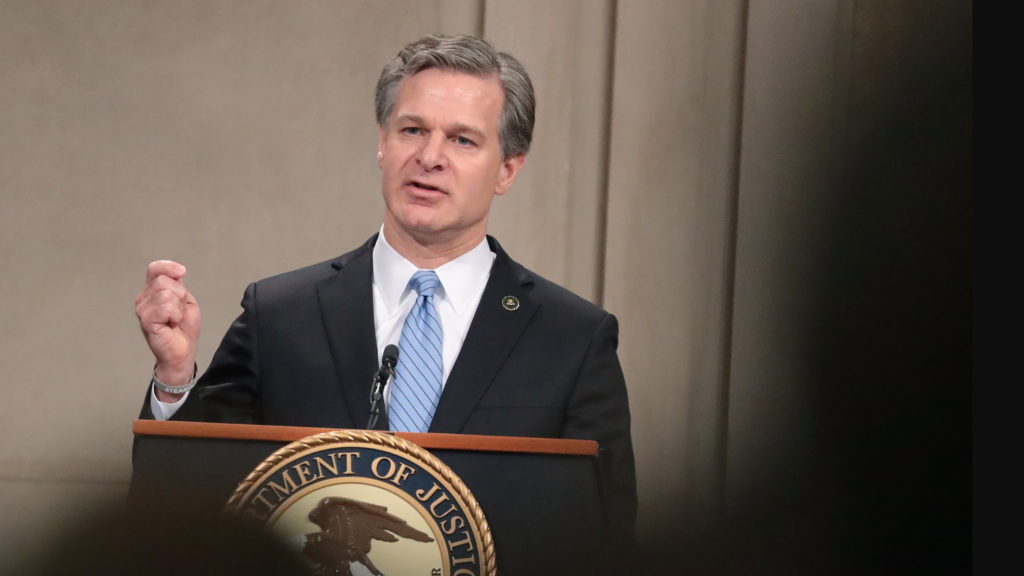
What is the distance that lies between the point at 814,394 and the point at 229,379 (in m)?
1.72

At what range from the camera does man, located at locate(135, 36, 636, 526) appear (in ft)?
6.74

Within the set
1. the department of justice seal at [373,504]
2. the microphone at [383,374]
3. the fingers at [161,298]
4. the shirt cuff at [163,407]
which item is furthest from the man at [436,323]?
the department of justice seal at [373,504]

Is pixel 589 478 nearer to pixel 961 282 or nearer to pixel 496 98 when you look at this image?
pixel 496 98

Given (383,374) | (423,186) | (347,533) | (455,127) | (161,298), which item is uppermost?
(455,127)

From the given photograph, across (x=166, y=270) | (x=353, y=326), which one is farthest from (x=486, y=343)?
(x=166, y=270)

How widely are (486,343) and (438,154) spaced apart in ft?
1.23

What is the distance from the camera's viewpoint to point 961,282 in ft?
10.3

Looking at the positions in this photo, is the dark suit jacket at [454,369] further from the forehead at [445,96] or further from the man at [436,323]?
the forehead at [445,96]

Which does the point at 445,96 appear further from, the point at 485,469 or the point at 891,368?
the point at 891,368

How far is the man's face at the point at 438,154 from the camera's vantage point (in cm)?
221

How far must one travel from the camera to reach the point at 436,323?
212cm

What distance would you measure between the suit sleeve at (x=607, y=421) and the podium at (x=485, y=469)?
42 centimetres

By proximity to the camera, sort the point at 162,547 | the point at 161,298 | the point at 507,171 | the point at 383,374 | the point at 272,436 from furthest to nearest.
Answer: the point at 507,171 → the point at 161,298 → the point at 383,374 → the point at 272,436 → the point at 162,547

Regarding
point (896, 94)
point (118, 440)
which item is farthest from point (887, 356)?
point (118, 440)
